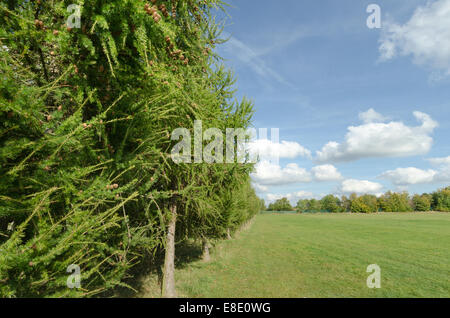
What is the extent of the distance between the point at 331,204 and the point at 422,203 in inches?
1496

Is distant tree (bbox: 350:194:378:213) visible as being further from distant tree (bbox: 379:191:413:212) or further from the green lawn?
the green lawn

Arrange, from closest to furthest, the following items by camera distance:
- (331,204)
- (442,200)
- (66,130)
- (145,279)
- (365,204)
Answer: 1. (66,130)
2. (145,279)
3. (442,200)
4. (365,204)
5. (331,204)

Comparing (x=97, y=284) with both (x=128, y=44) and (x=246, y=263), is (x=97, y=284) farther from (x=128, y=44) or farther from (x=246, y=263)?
(x=246, y=263)

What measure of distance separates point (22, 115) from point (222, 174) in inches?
227

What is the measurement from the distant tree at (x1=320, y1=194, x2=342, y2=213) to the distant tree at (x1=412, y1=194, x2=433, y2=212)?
103 ft

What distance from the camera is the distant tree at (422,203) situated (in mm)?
96750

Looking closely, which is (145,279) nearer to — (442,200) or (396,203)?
(396,203)

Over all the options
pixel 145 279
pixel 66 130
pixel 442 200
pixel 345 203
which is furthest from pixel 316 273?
pixel 345 203

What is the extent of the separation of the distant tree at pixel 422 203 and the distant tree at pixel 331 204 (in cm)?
3141

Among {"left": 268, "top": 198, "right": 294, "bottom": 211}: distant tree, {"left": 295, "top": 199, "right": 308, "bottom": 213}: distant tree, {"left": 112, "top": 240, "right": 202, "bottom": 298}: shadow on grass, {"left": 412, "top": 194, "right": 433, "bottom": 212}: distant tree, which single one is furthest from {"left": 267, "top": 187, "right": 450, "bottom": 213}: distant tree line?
{"left": 112, "top": 240, "right": 202, "bottom": 298}: shadow on grass

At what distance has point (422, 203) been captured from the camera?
97.1m

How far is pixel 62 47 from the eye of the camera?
8.84 ft

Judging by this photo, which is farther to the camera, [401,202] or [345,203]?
[345,203]
